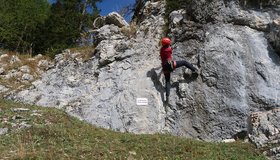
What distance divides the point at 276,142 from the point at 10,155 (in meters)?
7.05

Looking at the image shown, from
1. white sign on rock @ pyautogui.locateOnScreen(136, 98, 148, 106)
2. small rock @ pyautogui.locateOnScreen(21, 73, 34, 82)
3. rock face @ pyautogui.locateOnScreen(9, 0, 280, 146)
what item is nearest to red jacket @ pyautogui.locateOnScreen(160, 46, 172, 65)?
rock face @ pyautogui.locateOnScreen(9, 0, 280, 146)

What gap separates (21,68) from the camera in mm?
20922

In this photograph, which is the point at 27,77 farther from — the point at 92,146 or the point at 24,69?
the point at 92,146

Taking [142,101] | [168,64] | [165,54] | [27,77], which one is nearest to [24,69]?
[27,77]

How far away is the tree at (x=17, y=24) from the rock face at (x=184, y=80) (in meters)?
7.85

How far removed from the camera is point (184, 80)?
15516mm

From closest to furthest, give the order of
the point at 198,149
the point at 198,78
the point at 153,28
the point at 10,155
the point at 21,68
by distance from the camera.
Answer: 1. the point at 10,155
2. the point at 198,149
3. the point at 198,78
4. the point at 153,28
5. the point at 21,68

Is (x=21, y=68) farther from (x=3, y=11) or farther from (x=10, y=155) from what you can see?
(x=10, y=155)

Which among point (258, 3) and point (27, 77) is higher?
point (258, 3)

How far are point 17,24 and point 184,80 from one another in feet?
51.0

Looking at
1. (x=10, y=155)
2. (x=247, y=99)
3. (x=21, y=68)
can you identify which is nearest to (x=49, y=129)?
(x=10, y=155)

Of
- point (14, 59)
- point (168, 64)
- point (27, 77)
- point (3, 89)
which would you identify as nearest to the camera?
point (168, 64)

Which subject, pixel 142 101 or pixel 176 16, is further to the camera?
pixel 176 16

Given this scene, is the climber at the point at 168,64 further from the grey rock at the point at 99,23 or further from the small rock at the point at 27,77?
the small rock at the point at 27,77
